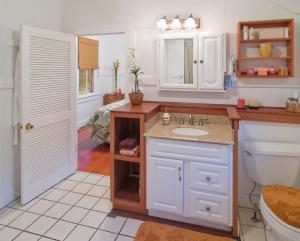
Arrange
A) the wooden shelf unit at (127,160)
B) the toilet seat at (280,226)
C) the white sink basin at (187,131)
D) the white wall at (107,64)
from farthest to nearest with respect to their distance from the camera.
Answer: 1. the white wall at (107,64)
2. the white sink basin at (187,131)
3. the wooden shelf unit at (127,160)
4. the toilet seat at (280,226)

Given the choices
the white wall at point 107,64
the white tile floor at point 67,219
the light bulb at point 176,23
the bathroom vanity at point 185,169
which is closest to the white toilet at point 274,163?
the bathroom vanity at point 185,169

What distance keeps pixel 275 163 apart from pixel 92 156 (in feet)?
9.43

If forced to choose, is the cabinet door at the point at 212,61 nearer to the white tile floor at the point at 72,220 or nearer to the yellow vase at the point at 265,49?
the yellow vase at the point at 265,49

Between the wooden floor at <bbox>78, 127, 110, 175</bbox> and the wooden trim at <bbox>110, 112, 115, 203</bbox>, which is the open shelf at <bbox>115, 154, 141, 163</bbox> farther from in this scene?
the wooden floor at <bbox>78, 127, 110, 175</bbox>

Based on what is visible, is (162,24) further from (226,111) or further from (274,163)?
(274,163)

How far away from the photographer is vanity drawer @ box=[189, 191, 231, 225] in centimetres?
215

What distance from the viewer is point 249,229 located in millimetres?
2268

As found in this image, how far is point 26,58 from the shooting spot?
2.51m

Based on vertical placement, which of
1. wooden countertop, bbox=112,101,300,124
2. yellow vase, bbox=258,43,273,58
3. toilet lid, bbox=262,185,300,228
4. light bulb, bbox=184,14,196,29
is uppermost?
light bulb, bbox=184,14,196,29

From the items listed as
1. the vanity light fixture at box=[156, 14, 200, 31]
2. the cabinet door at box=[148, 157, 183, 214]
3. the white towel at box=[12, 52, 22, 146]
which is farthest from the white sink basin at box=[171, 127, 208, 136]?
the white towel at box=[12, 52, 22, 146]

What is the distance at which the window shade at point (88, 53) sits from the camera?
5711mm

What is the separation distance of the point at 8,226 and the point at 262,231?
7.57 feet

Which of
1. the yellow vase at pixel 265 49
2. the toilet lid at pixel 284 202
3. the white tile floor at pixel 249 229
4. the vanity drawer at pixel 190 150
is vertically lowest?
the white tile floor at pixel 249 229

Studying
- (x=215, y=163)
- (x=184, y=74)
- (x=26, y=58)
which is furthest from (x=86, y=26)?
(x=215, y=163)
